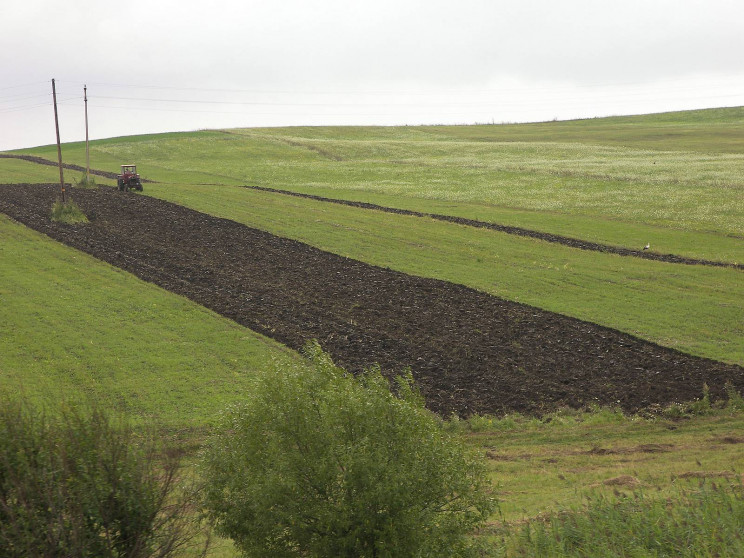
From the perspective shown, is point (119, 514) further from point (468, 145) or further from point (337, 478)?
point (468, 145)

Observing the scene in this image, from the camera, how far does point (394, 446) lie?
12.2 metres

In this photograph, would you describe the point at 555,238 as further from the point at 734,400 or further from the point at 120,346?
the point at 120,346

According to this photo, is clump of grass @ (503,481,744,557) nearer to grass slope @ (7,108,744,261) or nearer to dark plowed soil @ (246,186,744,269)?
dark plowed soil @ (246,186,744,269)

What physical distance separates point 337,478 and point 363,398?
1.39 metres

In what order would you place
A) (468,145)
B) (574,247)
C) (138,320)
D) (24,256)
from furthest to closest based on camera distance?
(468,145), (574,247), (24,256), (138,320)

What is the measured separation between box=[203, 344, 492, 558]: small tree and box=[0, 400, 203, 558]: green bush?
1.12 m

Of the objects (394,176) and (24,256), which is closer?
(24,256)

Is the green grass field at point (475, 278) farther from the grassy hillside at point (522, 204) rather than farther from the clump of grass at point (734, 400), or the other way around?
the clump of grass at point (734, 400)

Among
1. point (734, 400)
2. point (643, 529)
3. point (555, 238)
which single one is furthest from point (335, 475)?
point (555, 238)

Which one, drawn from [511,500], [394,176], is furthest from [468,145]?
[511,500]

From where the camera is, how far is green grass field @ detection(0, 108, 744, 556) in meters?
20.4

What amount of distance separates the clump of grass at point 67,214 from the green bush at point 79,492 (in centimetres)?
4235

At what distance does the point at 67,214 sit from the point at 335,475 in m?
45.6

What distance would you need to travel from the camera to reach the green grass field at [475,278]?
66.9 ft
